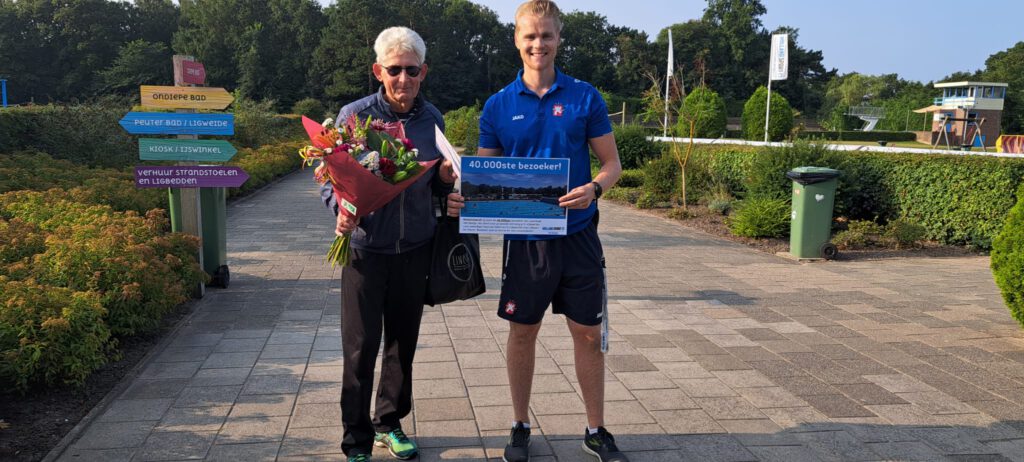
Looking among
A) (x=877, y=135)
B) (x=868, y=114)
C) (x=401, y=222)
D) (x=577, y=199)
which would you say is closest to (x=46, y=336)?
(x=401, y=222)

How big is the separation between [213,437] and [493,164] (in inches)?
74.9

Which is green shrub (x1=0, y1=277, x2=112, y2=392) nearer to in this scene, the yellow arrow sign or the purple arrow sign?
the purple arrow sign

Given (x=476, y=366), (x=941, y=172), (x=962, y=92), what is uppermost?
(x=962, y=92)

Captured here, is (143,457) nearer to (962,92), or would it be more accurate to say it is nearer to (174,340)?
(174,340)

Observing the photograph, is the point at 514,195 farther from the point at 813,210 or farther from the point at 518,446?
the point at 813,210

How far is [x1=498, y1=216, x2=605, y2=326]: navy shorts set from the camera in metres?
2.99

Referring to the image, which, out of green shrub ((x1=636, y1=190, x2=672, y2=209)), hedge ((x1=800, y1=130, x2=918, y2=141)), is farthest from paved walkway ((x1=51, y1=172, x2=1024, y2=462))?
hedge ((x1=800, y1=130, x2=918, y2=141))

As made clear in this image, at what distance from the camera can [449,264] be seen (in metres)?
3.10

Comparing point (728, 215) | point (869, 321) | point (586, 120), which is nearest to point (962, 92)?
point (728, 215)

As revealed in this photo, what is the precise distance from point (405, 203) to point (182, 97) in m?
4.19

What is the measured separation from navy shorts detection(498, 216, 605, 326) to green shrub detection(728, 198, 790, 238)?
7797mm

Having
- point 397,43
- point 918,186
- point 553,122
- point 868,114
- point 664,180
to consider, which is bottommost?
point 664,180

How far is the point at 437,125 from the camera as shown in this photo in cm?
313

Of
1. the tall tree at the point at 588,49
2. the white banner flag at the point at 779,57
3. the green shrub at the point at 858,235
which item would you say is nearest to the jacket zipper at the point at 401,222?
the green shrub at the point at 858,235
